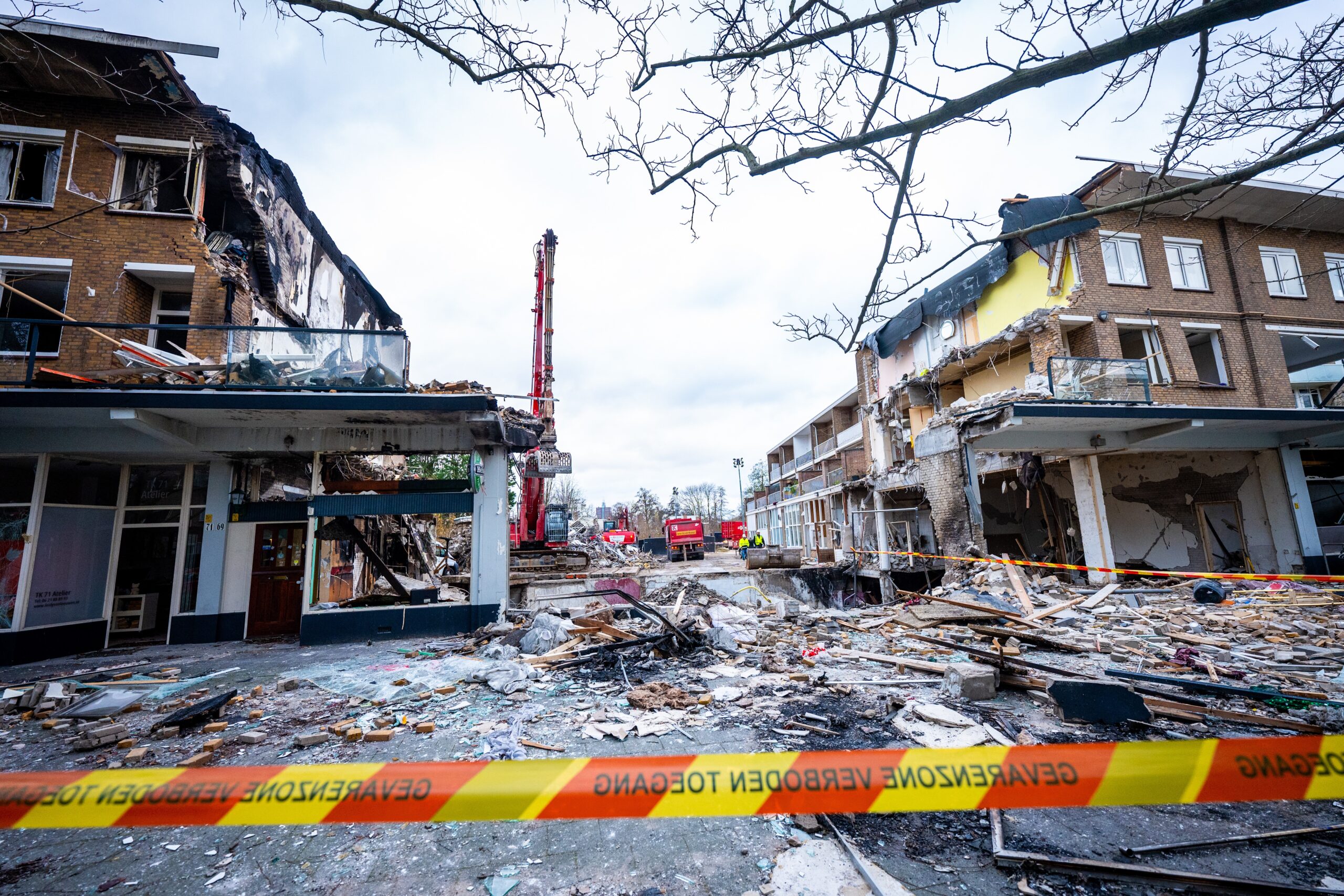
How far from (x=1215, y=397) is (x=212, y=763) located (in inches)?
958

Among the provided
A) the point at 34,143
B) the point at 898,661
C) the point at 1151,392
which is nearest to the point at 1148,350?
the point at 1151,392

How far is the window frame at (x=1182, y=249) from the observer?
54.5 feet

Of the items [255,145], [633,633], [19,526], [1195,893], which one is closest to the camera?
[1195,893]

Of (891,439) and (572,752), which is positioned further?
(891,439)

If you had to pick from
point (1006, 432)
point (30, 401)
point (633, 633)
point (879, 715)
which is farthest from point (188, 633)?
→ point (1006, 432)

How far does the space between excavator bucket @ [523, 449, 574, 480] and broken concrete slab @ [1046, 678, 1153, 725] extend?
14458mm

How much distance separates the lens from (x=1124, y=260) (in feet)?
53.7

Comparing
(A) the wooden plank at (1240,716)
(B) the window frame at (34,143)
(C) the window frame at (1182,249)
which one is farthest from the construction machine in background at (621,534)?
(A) the wooden plank at (1240,716)

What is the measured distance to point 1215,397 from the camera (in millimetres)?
16359

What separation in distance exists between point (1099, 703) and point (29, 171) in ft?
66.3

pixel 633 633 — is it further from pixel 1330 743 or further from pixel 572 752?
pixel 1330 743

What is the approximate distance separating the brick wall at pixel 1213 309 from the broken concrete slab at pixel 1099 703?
14.9 m

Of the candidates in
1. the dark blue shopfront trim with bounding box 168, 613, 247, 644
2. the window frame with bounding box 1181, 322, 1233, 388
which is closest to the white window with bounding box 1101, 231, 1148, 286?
the window frame with bounding box 1181, 322, 1233, 388

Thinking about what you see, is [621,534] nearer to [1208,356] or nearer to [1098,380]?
[1098,380]
